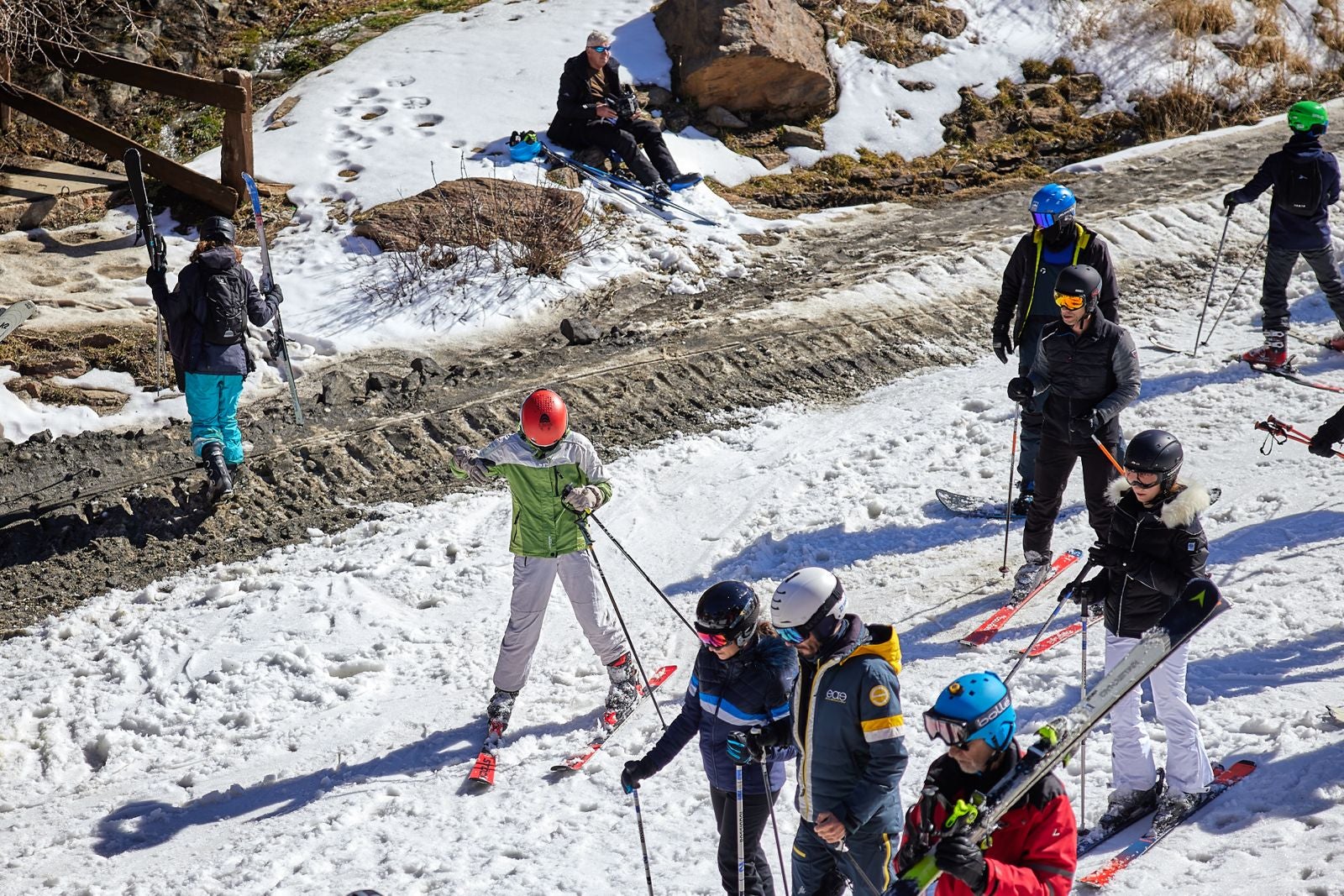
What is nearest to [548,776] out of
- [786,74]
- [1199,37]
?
[786,74]

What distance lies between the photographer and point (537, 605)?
6.40m

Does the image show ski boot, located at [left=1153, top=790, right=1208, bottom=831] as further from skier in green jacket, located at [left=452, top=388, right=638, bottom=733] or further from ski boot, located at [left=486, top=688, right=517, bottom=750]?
ski boot, located at [left=486, top=688, right=517, bottom=750]

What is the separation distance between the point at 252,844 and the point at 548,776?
5.04ft

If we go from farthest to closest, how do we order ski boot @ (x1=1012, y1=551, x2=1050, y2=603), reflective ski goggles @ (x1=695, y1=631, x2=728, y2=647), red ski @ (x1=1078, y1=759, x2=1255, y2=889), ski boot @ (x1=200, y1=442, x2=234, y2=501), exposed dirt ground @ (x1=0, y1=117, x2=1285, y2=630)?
ski boot @ (x1=200, y1=442, x2=234, y2=501)
exposed dirt ground @ (x1=0, y1=117, x2=1285, y2=630)
ski boot @ (x1=1012, y1=551, x2=1050, y2=603)
red ski @ (x1=1078, y1=759, x2=1255, y2=889)
reflective ski goggles @ (x1=695, y1=631, x2=728, y2=647)

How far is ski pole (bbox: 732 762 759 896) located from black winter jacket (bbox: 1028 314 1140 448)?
3475mm

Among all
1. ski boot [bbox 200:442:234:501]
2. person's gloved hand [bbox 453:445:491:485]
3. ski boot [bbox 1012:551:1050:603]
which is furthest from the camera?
ski boot [bbox 200:442:234:501]

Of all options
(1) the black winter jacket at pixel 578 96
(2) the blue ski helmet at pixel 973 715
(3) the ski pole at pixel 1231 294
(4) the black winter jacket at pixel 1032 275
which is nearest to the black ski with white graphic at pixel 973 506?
(4) the black winter jacket at pixel 1032 275

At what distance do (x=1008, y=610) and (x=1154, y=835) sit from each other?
2365 millimetres

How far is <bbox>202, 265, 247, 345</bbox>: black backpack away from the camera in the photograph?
27.1 ft

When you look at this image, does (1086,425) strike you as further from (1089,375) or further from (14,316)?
(14,316)

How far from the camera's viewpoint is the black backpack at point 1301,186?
30.6 feet

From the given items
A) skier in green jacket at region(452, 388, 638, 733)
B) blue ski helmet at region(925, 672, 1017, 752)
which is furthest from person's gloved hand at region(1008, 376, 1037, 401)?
blue ski helmet at region(925, 672, 1017, 752)

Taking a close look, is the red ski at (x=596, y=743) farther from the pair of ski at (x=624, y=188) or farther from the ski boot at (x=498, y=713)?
the pair of ski at (x=624, y=188)

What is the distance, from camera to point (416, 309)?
10.9m
